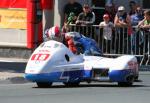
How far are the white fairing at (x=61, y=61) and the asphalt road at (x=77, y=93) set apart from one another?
1.51 feet

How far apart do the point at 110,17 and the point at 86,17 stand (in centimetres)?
97

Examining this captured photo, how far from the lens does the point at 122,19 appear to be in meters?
22.2

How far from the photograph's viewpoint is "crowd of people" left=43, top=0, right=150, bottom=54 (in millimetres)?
21984

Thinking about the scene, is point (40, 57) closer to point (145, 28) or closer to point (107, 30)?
point (107, 30)

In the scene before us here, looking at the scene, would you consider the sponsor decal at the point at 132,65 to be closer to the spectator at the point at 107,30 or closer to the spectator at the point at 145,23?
the spectator at the point at 145,23

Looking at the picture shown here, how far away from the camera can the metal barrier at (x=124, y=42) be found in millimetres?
21844

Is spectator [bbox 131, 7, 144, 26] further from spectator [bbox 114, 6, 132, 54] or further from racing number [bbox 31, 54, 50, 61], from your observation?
racing number [bbox 31, 54, 50, 61]

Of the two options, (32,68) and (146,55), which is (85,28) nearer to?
(146,55)

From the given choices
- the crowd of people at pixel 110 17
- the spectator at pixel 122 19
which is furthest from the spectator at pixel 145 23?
the spectator at pixel 122 19

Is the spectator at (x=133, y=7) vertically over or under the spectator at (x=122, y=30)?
over

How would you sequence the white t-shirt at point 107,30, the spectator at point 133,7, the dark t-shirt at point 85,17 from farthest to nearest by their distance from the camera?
the spectator at point 133,7, the dark t-shirt at point 85,17, the white t-shirt at point 107,30

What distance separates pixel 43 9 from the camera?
23516 mm

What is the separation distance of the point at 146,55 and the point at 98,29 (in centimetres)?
188

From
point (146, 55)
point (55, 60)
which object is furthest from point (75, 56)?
point (146, 55)
